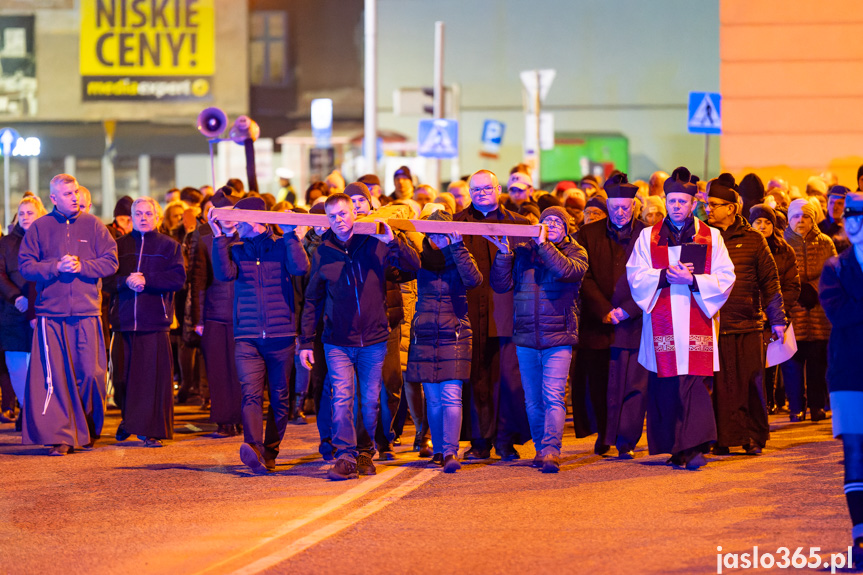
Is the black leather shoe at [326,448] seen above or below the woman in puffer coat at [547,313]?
below

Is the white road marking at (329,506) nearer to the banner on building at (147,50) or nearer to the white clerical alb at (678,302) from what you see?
the white clerical alb at (678,302)

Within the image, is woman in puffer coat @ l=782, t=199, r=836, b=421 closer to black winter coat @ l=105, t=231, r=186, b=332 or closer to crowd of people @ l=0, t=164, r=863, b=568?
crowd of people @ l=0, t=164, r=863, b=568

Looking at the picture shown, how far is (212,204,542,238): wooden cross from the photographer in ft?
32.0

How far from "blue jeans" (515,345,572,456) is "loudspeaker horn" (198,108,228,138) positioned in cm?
594

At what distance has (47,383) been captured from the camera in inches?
452

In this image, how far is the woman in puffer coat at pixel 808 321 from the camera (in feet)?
42.2

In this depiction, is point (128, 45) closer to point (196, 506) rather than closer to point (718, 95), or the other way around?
point (718, 95)

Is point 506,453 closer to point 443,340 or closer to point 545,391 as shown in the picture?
point 545,391

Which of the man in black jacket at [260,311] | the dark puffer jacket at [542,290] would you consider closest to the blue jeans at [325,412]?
the man in black jacket at [260,311]

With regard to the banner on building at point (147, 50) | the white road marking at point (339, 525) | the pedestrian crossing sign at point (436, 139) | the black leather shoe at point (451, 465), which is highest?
the banner on building at point (147, 50)

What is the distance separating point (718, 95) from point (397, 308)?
10.5 meters

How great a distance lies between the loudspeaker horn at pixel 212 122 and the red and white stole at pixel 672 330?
6.32 meters

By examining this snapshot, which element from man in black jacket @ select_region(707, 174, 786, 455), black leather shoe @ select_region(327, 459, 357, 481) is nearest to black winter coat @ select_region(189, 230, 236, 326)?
black leather shoe @ select_region(327, 459, 357, 481)

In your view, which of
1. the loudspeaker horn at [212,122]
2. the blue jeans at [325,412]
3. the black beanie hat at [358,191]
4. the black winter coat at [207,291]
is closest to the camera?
the black beanie hat at [358,191]
